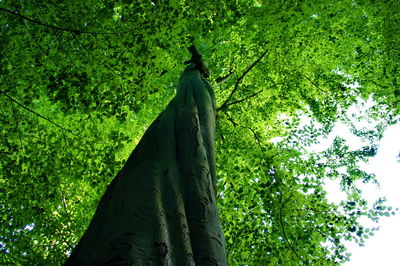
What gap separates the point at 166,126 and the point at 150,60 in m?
1.70

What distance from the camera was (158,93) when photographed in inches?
244

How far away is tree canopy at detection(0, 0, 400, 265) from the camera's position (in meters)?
3.87

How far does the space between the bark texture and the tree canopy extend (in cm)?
191

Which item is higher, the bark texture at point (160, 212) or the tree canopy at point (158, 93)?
the tree canopy at point (158, 93)

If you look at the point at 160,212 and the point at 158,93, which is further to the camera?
the point at 158,93

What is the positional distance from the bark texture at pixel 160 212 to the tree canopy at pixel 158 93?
191 centimetres

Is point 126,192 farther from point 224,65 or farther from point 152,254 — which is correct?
point 224,65

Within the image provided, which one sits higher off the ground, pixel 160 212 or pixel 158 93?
pixel 158 93

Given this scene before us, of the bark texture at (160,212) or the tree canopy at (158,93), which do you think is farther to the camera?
the tree canopy at (158,93)

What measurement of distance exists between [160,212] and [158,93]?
4695mm

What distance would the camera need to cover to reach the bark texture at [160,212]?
1.54 metres

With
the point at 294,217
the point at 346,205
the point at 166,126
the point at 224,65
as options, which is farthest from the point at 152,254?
the point at 224,65

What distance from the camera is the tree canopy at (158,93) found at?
387 cm

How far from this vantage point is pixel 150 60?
13.8 feet
